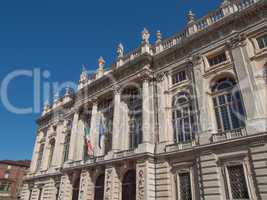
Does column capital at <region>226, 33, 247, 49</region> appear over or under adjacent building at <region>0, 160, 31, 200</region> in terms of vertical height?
over

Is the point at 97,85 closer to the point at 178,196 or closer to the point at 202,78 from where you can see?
the point at 202,78

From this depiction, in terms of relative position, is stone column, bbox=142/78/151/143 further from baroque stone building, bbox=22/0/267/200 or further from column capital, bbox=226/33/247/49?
column capital, bbox=226/33/247/49

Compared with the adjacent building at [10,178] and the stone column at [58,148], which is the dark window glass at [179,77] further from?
the adjacent building at [10,178]

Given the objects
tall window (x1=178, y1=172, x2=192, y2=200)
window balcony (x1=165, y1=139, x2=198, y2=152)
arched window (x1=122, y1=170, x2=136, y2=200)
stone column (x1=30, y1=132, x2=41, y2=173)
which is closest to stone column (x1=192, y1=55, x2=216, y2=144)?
window balcony (x1=165, y1=139, x2=198, y2=152)

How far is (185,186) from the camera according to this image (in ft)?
54.8

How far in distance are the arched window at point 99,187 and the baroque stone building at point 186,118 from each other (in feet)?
0.28

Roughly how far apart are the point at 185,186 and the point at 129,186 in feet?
16.1

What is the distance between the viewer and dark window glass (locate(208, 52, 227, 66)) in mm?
18344

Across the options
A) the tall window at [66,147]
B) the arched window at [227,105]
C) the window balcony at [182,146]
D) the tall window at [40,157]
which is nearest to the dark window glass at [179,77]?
the arched window at [227,105]

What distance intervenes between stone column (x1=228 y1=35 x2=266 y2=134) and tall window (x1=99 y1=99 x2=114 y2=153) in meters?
13.6

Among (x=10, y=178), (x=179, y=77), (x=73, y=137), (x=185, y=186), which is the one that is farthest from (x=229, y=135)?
(x=10, y=178)

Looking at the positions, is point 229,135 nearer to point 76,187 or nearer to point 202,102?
point 202,102

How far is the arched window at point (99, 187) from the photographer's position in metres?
21.3

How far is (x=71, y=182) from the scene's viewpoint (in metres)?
24.7
